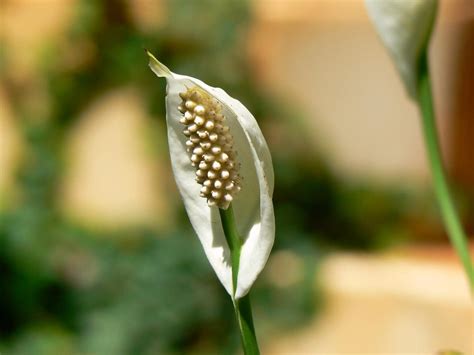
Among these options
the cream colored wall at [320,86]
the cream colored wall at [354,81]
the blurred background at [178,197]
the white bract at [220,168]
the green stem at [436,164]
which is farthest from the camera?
the cream colored wall at [354,81]

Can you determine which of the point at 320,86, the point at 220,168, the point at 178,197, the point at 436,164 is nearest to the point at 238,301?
the point at 220,168

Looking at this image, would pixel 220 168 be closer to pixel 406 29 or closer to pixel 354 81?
pixel 406 29

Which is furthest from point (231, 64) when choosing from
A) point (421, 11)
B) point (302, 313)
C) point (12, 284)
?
point (421, 11)

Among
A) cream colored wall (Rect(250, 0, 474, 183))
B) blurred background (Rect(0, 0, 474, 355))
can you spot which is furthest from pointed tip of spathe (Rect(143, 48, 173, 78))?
cream colored wall (Rect(250, 0, 474, 183))

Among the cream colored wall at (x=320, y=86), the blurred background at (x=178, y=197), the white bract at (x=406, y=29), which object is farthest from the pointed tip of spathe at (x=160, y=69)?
the cream colored wall at (x=320, y=86)

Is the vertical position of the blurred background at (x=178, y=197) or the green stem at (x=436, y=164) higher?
the green stem at (x=436, y=164)

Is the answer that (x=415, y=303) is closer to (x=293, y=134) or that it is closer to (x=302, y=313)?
(x=302, y=313)

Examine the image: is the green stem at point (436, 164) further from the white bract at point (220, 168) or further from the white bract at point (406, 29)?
the white bract at point (220, 168)
